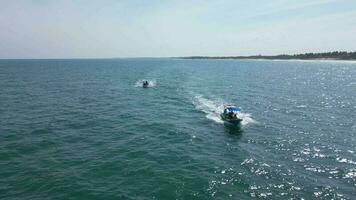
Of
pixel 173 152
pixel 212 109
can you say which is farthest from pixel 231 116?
pixel 173 152

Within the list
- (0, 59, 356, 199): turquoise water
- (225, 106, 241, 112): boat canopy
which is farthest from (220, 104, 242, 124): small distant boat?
(0, 59, 356, 199): turquoise water

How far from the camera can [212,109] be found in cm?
6738

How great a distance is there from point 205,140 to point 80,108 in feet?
119

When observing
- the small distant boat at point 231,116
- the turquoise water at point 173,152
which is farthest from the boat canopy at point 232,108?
the turquoise water at point 173,152

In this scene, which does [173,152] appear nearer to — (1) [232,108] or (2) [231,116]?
(2) [231,116]

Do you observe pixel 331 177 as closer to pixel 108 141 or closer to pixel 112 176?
pixel 112 176

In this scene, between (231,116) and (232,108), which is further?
(232,108)

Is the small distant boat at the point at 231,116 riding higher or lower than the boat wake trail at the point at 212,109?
higher

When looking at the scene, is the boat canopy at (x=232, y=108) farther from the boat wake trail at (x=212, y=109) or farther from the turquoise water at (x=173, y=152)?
the turquoise water at (x=173, y=152)

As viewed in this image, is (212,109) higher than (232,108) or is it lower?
lower

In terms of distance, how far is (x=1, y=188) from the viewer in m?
28.0

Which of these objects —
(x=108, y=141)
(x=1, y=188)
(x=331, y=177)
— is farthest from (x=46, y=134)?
(x=331, y=177)

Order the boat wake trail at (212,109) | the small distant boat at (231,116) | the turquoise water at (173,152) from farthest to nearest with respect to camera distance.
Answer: the boat wake trail at (212,109), the small distant boat at (231,116), the turquoise water at (173,152)

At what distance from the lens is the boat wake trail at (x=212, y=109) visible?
2184 inches
